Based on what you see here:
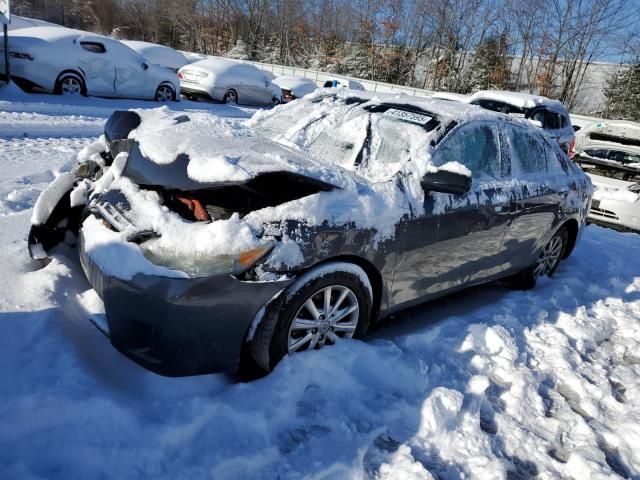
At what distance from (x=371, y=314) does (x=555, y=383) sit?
127 centimetres

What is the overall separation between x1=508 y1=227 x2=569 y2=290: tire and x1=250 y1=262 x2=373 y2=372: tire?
2.19m

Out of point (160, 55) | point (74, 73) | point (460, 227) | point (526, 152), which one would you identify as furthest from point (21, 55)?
point (460, 227)

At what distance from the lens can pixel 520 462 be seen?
2.42 metres

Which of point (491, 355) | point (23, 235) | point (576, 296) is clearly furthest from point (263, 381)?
point (576, 296)

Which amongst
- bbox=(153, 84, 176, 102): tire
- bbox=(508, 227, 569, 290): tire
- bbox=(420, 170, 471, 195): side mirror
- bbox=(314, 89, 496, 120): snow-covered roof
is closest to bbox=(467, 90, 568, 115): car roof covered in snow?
bbox=(508, 227, 569, 290): tire

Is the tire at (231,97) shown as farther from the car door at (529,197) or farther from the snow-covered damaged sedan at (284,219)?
the car door at (529,197)

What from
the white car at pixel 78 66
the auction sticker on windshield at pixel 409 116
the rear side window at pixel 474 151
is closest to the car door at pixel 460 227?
the rear side window at pixel 474 151

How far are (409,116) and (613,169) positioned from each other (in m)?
5.80

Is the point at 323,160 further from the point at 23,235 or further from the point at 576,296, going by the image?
the point at 576,296

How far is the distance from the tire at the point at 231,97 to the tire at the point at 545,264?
11.8 m

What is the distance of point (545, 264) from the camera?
4820 millimetres

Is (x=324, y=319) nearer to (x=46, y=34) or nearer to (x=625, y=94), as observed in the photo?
(x=46, y=34)

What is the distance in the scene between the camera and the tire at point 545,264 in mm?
4515

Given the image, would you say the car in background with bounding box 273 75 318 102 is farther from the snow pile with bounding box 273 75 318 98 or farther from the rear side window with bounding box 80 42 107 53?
the rear side window with bounding box 80 42 107 53
